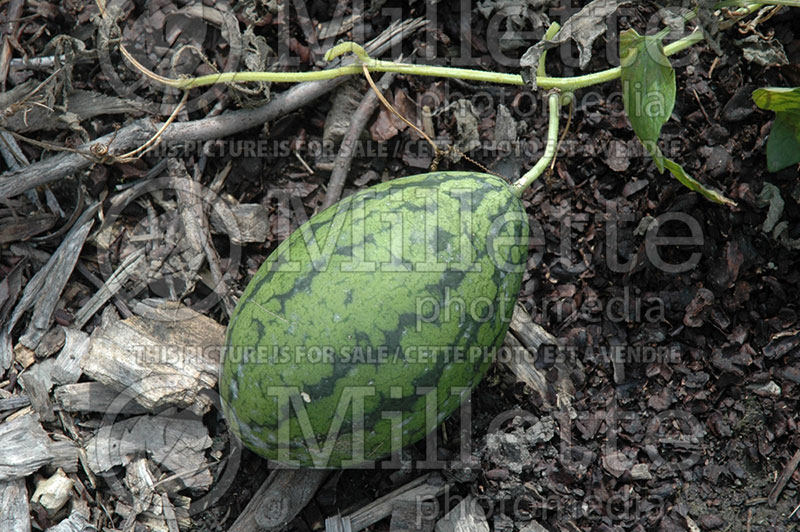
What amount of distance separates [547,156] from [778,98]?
0.63 m

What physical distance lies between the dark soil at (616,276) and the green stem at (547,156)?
228 mm

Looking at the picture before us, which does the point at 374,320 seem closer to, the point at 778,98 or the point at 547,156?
the point at 547,156

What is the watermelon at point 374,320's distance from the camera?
69.0 inches

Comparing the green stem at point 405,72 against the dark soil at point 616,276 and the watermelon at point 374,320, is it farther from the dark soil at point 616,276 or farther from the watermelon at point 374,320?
the watermelon at point 374,320

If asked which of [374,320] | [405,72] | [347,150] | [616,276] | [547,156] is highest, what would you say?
[405,72]

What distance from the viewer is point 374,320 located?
1.74 m

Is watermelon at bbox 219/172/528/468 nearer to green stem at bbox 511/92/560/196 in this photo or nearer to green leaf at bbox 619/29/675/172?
green stem at bbox 511/92/560/196

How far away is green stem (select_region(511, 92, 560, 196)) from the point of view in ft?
6.57

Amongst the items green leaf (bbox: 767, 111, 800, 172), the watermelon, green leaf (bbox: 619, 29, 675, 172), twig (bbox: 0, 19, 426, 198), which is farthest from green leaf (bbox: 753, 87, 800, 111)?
twig (bbox: 0, 19, 426, 198)

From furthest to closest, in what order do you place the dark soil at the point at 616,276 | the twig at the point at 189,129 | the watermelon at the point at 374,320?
A: 1. the twig at the point at 189,129
2. the dark soil at the point at 616,276
3. the watermelon at the point at 374,320

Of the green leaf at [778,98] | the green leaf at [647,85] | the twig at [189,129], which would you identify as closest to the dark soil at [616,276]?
the twig at [189,129]

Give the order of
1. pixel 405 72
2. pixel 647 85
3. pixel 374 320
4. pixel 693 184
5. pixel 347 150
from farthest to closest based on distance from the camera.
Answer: pixel 347 150
pixel 405 72
pixel 693 184
pixel 647 85
pixel 374 320

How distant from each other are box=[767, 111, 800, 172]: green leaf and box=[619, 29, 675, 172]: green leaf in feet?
1.27

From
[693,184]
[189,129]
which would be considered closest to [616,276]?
[693,184]
